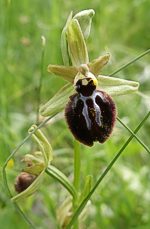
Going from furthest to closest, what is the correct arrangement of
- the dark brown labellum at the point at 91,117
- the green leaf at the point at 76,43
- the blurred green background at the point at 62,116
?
1. the blurred green background at the point at 62,116
2. the green leaf at the point at 76,43
3. the dark brown labellum at the point at 91,117

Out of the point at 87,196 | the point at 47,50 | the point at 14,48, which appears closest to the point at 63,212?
the point at 87,196

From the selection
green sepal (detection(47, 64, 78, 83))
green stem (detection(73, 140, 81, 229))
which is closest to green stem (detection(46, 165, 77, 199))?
green stem (detection(73, 140, 81, 229))

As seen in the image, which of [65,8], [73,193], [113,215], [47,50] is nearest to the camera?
[73,193]

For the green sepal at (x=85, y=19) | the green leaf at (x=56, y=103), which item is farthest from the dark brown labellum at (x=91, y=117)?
the green sepal at (x=85, y=19)

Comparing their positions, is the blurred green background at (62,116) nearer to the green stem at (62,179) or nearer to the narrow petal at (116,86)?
the green stem at (62,179)

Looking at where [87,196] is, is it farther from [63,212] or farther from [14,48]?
[14,48]

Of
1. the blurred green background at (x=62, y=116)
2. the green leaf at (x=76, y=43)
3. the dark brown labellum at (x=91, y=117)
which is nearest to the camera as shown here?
the dark brown labellum at (x=91, y=117)
